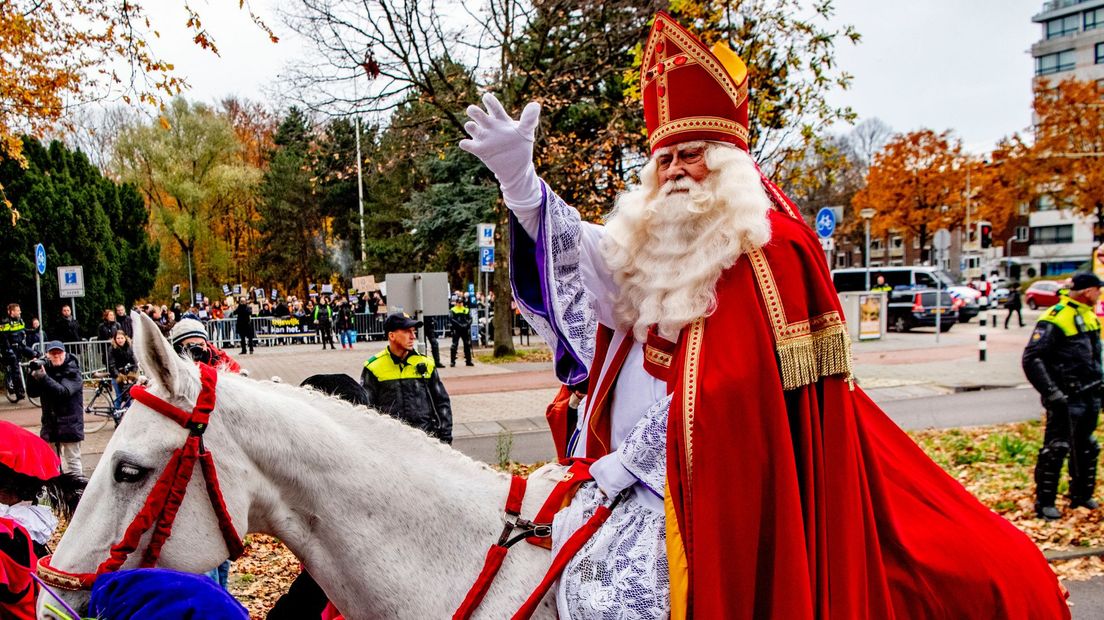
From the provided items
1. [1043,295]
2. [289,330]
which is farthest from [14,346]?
[1043,295]

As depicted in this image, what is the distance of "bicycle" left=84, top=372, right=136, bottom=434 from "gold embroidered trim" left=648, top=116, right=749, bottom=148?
12.2m

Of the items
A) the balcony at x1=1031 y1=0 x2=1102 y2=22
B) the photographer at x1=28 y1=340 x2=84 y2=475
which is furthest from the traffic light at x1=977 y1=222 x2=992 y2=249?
the balcony at x1=1031 y1=0 x2=1102 y2=22

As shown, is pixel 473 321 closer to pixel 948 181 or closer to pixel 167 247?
pixel 167 247

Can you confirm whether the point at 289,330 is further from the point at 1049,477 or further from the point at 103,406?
the point at 1049,477

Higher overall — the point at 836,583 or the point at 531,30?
the point at 531,30

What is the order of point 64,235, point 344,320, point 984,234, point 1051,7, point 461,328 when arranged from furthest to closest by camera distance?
point 1051,7 < point 344,320 < point 984,234 < point 64,235 < point 461,328

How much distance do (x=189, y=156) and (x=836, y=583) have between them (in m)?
47.9

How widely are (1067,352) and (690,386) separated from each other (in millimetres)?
7344

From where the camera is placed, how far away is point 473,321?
26391 mm

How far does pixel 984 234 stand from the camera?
87.8 ft

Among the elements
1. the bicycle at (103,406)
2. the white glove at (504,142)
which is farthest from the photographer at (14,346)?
the white glove at (504,142)

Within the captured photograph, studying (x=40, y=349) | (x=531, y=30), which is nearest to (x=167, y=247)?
(x=40, y=349)

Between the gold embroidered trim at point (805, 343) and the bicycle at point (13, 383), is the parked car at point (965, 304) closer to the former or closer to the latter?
the bicycle at point (13, 383)

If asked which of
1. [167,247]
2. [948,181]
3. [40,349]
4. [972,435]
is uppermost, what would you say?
[948,181]
